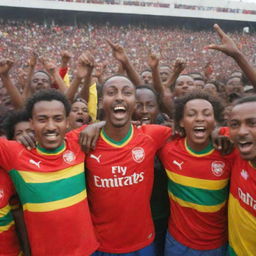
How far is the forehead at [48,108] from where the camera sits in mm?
2391

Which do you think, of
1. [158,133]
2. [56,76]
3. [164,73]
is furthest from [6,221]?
[164,73]

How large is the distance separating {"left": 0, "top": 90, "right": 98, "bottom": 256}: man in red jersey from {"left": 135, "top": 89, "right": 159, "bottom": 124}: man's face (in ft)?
3.52

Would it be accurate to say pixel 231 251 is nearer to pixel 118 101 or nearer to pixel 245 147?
pixel 245 147

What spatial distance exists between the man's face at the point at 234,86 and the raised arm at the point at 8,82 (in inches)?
106

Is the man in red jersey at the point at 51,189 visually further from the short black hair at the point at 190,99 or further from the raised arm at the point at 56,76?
the raised arm at the point at 56,76

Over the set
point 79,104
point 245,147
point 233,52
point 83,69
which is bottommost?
point 79,104

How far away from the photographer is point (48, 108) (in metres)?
2.40

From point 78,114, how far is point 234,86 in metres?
2.19

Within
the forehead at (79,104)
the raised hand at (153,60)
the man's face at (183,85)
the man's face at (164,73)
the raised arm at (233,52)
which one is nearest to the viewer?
the raised arm at (233,52)

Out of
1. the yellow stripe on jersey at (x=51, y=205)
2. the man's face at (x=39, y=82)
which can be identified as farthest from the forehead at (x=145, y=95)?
the man's face at (x=39, y=82)

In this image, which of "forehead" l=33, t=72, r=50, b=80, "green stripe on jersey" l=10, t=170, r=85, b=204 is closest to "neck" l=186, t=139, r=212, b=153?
"green stripe on jersey" l=10, t=170, r=85, b=204

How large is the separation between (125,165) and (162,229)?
83 centimetres

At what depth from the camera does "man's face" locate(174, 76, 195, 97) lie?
13.8ft

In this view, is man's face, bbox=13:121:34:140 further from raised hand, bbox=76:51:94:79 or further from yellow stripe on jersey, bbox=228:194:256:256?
yellow stripe on jersey, bbox=228:194:256:256
